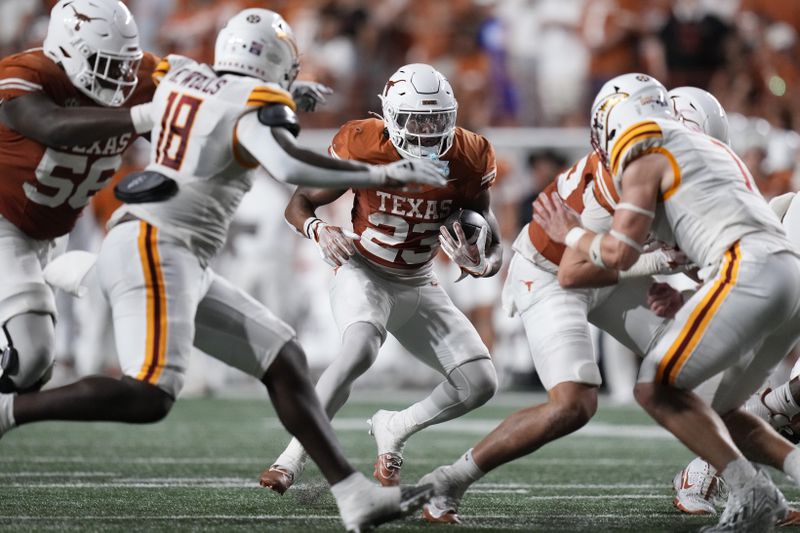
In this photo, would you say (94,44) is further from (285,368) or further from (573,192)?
(573,192)

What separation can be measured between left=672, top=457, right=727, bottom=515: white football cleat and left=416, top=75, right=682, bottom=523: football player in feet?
1.57

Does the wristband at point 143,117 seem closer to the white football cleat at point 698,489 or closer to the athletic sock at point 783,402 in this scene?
the white football cleat at point 698,489

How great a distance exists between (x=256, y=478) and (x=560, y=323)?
171 cm

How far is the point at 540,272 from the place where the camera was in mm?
4371

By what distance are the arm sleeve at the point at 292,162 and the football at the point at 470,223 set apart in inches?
40.3

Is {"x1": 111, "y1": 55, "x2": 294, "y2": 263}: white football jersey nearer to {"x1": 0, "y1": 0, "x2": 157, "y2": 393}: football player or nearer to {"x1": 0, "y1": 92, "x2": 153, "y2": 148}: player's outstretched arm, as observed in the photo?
{"x1": 0, "y1": 92, "x2": 153, "y2": 148}: player's outstretched arm

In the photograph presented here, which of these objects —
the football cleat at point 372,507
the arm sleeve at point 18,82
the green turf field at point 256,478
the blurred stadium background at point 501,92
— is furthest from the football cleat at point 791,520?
the blurred stadium background at point 501,92

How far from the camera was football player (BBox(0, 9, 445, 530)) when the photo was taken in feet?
11.7

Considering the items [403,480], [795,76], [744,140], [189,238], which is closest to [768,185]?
[744,140]

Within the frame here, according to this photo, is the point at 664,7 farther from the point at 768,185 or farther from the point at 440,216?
the point at 440,216

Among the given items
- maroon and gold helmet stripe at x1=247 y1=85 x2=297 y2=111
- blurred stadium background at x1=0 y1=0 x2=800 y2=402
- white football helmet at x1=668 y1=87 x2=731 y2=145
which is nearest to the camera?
maroon and gold helmet stripe at x1=247 y1=85 x2=297 y2=111

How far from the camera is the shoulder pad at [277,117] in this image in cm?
356

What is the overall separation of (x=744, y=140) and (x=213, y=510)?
5.34 metres

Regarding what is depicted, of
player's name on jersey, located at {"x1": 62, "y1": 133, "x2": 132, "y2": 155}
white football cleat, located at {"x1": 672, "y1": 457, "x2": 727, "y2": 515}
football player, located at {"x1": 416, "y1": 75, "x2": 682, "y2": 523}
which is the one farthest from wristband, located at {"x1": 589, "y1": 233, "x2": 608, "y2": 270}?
player's name on jersey, located at {"x1": 62, "y1": 133, "x2": 132, "y2": 155}
